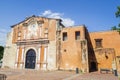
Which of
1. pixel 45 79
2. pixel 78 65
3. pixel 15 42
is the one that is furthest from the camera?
pixel 15 42

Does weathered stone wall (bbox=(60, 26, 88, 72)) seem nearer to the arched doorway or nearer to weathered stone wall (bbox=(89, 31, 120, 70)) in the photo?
weathered stone wall (bbox=(89, 31, 120, 70))

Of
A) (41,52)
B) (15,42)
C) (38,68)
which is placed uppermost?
(15,42)

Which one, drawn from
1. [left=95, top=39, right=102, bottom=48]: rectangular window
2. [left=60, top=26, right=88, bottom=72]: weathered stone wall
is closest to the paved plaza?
[left=60, top=26, right=88, bottom=72]: weathered stone wall

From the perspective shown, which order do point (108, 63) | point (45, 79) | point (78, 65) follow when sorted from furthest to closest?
1. point (108, 63)
2. point (78, 65)
3. point (45, 79)

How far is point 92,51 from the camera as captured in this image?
82.4 ft

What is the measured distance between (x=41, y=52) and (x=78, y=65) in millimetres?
6887

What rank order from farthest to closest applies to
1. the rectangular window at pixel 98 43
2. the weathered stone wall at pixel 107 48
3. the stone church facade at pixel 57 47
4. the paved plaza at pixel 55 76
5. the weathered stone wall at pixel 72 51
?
the rectangular window at pixel 98 43
the weathered stone wall at pixel 107 48
the stone church facade at pixel 57 47
the weathered stone wall at pixel 72 51
the paved plaza at pixel 55 76

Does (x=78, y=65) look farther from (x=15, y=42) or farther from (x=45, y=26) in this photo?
(x=15, y=42)

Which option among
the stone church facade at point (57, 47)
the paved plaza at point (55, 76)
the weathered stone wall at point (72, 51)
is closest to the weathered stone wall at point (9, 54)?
the stone church facade at point (57, 47)

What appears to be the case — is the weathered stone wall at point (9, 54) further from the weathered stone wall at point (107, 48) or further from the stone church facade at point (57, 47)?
the weathered stone wall at point (107, 48)

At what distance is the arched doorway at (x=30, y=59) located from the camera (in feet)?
84.6

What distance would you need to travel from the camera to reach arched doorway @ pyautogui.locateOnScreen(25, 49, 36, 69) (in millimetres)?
25781

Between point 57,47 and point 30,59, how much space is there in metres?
5.52

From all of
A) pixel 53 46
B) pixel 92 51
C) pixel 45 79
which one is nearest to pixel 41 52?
pixel 53 46
